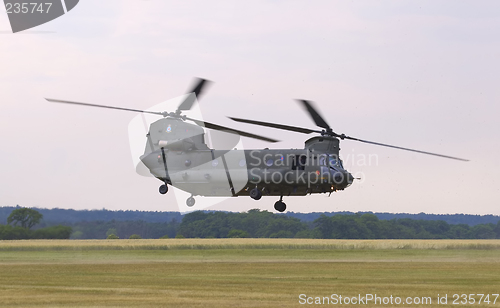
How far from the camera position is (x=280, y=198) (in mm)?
47094

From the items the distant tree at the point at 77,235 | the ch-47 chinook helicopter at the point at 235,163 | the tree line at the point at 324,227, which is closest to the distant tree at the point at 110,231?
the distant tree at the point at 77,235

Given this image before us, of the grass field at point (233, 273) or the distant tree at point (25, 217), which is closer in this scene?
the grass field at point (233, 273)

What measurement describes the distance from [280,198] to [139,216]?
24.0 m

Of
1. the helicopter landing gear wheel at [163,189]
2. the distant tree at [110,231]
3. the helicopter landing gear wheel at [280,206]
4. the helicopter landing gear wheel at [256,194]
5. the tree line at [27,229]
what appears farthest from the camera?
the distant tree at [110,231]

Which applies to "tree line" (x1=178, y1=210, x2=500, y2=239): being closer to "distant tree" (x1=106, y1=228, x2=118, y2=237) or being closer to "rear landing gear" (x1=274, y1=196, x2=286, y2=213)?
"distant tree" (x1=106, y1=228, x2=118, y2=237)

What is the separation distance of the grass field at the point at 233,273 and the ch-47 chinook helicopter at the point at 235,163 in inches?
194

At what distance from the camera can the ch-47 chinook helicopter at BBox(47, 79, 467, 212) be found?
44844 millimetres

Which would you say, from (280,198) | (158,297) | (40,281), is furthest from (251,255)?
(158,297)

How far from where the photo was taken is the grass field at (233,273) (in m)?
31.7

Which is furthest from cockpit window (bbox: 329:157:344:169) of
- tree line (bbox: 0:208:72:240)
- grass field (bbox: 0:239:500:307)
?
tree line (bbox: 0:208:72:240)

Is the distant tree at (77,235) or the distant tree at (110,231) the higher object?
the distant tree at (110,231)

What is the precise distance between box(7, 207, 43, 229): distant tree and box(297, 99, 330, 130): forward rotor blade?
22.1 m

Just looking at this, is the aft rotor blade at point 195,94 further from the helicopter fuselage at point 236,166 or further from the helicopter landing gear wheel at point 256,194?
the helicopter landing gear wheel at point 256,194

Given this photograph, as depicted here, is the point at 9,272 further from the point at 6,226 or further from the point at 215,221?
the point at 215,221
